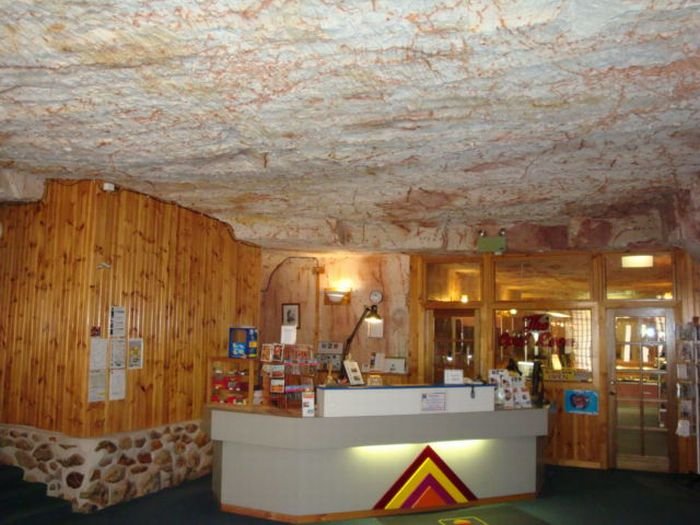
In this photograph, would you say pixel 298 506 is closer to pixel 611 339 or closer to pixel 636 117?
pixel 636 117

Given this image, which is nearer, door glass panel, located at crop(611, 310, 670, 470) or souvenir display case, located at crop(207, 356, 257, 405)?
souvenir display case, located at crop(207, 356, 257, 405)

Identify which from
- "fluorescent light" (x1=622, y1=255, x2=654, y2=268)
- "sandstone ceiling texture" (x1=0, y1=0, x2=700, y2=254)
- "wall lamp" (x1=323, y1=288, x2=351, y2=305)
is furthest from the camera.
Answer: "wall lamp" (x1=323, y1=288, x2=351, y2=305)

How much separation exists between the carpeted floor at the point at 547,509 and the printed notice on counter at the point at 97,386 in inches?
38.9

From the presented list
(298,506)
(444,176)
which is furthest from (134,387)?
(444,176)

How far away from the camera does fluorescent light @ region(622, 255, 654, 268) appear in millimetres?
7855

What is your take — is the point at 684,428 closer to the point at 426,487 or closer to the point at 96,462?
the point at 426,487

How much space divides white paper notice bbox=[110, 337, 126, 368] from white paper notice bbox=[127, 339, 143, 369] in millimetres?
80

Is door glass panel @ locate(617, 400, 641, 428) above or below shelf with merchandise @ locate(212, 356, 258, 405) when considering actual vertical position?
below

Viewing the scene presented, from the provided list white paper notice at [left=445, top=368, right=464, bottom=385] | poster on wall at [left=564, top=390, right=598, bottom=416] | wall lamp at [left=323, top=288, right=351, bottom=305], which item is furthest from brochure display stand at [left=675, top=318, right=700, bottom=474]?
wall lamp at [left=323, top=288, right=351, bottom=305]

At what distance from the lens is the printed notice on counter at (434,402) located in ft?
19.3

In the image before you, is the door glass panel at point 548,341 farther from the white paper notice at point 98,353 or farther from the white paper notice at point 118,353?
the white paper notice at point 98,353

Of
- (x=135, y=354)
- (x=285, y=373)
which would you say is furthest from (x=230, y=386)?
(x=135, y=354)

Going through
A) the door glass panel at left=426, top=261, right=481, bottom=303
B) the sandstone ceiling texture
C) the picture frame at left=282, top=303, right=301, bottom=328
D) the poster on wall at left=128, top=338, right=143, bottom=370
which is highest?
A: the sandstone ceiling texture

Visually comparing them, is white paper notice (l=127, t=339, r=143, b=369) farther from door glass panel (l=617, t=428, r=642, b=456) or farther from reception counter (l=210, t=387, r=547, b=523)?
door glass panel (l=617, t=428, r=642, b=456)
